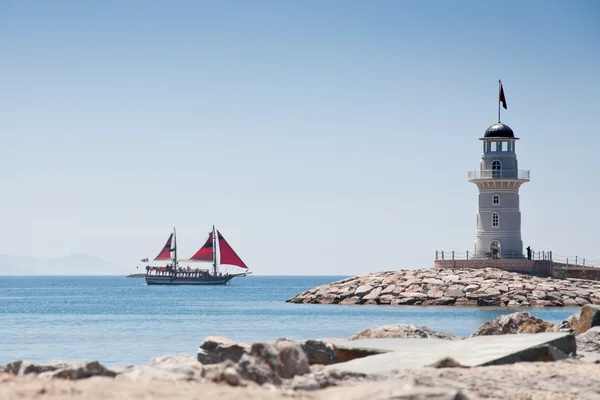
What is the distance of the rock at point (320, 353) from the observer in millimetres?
13203

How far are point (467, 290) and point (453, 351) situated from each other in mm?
36249

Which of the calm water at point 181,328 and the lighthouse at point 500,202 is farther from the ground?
the lighthouse at point 500,202

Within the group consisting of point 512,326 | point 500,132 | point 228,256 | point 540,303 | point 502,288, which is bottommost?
point 540,303

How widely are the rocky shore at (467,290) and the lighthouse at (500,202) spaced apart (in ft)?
Result: 7.35

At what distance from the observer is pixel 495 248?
177ft

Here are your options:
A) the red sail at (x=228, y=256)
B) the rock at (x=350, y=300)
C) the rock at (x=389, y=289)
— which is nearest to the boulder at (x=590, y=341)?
the rock at (x=389, y=289)

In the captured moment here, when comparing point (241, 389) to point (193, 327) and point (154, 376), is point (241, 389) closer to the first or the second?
point (154, 376)

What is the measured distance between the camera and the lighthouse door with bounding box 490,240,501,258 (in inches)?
2122

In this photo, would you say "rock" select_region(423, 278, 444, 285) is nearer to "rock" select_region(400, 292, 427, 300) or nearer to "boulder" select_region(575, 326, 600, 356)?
"rock" select_region(400, 292, 427, 300)

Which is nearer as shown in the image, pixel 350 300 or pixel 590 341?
pixel 590 341

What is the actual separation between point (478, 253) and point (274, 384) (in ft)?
151

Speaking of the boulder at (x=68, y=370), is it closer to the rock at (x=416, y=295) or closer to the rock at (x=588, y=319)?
the rock at (x=588, y=319)

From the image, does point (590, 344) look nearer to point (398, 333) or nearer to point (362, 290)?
point (398, 333)

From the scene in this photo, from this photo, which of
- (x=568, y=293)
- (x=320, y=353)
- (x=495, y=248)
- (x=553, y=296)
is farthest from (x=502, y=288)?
(x=320, y=353)
